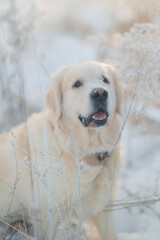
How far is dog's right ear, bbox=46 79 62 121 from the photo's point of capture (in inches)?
87.5

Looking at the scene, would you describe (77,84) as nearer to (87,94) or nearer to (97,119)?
(87,94)

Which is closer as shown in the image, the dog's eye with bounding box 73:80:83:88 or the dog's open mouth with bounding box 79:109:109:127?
the dog's open mouth with bounding box 79:109:109:127

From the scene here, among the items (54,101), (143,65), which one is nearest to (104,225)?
(54,101)

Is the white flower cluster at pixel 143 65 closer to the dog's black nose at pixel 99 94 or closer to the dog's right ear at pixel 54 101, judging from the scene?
the dog's black nose at pixel 99 94

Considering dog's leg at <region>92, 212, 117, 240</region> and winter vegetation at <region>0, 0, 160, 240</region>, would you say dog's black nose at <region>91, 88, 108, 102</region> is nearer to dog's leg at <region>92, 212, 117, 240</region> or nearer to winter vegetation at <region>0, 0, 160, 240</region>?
winter vegetation at <region>0, 0, 160, 240</region>

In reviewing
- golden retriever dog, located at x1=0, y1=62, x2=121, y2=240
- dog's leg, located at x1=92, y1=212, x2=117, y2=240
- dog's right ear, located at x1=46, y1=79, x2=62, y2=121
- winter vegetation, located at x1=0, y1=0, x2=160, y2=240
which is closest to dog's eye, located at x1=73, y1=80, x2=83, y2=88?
golden retriever dog, located at x1=0, y1=62, x2=121, y2=240

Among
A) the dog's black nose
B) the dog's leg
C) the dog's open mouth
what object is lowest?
the dog's leg

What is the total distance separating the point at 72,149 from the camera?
85.3 inches

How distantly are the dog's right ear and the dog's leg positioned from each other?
1.05 m

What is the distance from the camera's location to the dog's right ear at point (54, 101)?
2.22m

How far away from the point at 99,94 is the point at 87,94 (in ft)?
0.36

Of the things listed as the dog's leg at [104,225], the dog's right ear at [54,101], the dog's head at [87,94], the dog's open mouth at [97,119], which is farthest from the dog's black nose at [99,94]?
the dog's leg at [104,225]

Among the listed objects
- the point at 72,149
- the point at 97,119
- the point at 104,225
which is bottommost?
the point at 104,225

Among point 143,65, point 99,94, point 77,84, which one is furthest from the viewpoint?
point 77,84
